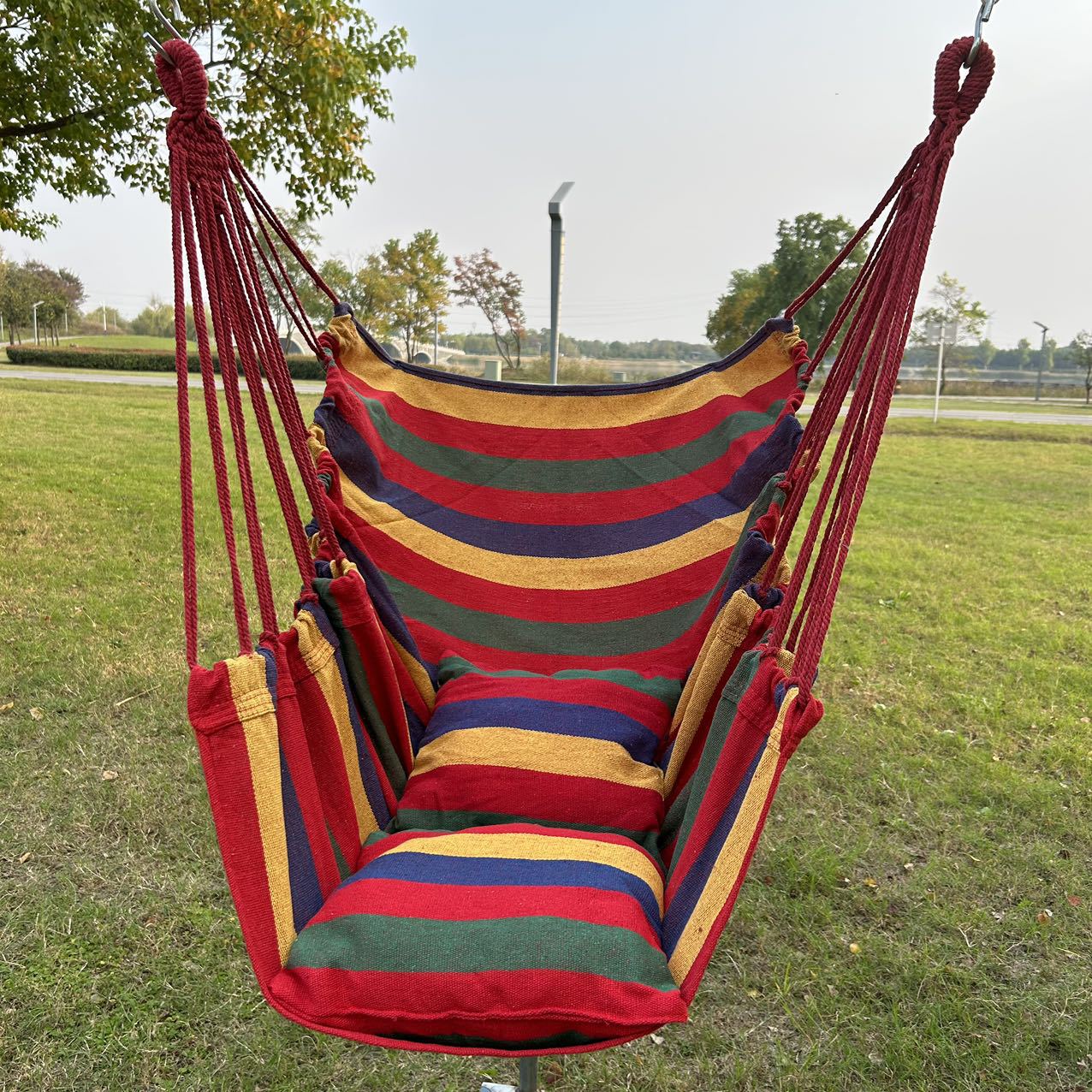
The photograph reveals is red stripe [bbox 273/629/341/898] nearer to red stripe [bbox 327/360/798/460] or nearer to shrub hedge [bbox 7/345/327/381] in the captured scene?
red stripe [bbox 327/360/798/460]

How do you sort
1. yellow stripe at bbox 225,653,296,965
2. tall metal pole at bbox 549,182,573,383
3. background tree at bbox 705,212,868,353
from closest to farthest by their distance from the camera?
yellow stripe at bbox 225,653,296,965, tall metal pole at bbox 549,182,573,383, background tree at bbox 705,212,868,353

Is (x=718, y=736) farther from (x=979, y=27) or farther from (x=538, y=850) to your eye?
(x=979, y=27)

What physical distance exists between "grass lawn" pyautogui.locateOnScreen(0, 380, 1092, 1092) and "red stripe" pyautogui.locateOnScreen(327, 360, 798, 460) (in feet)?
3.19

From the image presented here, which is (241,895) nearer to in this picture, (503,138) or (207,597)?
(207,597)

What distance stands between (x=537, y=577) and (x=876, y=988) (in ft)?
3.22

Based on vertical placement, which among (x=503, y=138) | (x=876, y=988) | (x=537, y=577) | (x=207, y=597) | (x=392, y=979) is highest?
(x=503, y=138)

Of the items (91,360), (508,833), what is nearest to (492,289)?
(91,360)

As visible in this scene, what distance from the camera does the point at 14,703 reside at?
257cm

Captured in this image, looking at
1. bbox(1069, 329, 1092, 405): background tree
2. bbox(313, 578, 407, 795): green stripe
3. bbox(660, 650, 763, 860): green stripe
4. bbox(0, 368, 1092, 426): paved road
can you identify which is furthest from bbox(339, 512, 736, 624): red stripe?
bbox(1069, 329, 1092, 405): background tree

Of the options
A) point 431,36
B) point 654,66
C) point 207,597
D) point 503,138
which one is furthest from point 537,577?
point 431,36

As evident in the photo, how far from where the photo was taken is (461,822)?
4.20 ft

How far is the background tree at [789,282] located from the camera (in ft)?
53.7

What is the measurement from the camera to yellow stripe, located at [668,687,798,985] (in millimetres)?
916

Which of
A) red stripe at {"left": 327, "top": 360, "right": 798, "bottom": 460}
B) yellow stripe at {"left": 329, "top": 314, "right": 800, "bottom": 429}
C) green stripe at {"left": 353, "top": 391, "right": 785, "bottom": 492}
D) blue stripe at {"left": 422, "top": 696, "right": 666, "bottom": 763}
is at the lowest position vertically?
blue stripe at {"left": 422, "top": 696, "right": 666, "bottom": 763}
